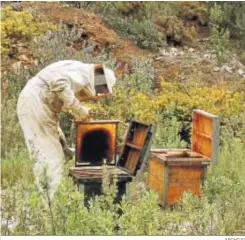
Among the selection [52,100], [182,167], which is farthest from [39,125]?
[182,167]

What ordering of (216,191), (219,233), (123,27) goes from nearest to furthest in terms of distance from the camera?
(219,233) < (216,191) < (123,27)

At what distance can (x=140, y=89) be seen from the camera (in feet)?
34.6

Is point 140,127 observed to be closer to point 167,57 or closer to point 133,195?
point 133,195

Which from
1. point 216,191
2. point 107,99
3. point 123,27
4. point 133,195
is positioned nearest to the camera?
point 216,191

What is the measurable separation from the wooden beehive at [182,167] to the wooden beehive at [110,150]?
1.73 feet

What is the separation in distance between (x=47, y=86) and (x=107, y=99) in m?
2.48

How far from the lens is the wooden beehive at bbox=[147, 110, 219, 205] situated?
8094mm

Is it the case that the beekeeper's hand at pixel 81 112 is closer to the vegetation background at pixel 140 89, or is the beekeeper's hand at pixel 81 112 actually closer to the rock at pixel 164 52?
the vegetation background at pixel 140 89

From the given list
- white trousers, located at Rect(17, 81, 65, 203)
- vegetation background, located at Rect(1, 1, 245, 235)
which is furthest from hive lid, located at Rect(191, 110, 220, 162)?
white trousers, located at Rect(17, 81, 65, 203)

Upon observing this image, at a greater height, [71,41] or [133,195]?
[71,41]

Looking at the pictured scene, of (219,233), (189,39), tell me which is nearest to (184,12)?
(189,39)

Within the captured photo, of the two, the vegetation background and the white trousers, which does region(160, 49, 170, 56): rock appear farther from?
the white trousers

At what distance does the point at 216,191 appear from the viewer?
24.0 ft

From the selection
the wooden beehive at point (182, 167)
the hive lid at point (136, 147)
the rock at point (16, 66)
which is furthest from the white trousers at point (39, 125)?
the rock at point (16, 66)
